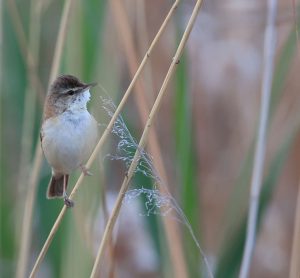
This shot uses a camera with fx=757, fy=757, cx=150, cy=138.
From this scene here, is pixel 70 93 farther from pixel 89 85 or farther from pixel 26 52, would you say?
pixel 26 52

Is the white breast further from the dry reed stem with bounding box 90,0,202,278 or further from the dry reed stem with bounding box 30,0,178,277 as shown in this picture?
the dry reed stem with bounding box 90,0,202,278

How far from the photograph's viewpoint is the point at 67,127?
232 cm

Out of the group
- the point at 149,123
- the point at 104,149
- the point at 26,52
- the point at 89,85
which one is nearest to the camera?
the point at 149,123

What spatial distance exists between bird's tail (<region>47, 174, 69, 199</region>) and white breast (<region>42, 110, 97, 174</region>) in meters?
0.09

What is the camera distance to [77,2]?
7.74 feet

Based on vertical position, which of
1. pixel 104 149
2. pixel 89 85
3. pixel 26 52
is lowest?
pixel 104 149

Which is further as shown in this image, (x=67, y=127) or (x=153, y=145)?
(x=67, y=127)

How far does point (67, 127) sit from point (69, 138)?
4 centimetres

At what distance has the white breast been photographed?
7.52ft

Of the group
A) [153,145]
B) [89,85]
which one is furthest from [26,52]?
[153,145]

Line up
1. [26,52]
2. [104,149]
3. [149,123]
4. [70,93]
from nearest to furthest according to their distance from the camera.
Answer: [149,123], [70,93], [26,52], [104,149]

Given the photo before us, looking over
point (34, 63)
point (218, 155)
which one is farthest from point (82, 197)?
point (218, 155)

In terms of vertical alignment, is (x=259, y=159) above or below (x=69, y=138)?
below

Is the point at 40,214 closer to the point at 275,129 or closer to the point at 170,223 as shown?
the point at 170,223
